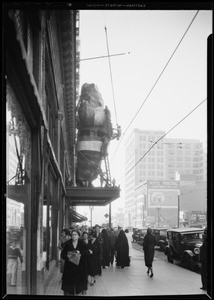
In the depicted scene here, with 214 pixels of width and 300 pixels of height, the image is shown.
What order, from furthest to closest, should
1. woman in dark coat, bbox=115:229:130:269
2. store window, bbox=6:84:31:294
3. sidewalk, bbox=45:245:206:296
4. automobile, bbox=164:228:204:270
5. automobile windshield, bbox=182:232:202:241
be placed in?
automobile windshield, bbox=182:232:202:241 → woman in dark coat, bbox=115:229:130:269 → automobile, bbox=164:228:204:270 → sidewalk, bbox=45:245:206:296 → store window, bbox=6:84:31:294

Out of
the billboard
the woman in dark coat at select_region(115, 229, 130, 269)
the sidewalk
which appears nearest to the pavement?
the sidewalk

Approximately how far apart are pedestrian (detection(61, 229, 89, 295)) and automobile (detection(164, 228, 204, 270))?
31.1 ft

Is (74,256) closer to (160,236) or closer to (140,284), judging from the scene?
(140,284)

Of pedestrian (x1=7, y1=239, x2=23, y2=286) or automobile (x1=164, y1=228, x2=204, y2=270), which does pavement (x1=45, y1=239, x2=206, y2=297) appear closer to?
automobile (x1=164, y1=228, x2=204, y2=270)

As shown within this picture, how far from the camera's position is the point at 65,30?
13.6m

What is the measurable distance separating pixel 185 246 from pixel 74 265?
11.1 m

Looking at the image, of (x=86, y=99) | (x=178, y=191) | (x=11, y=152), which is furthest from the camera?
(x=178, y=191)

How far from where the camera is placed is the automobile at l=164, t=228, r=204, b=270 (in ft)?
57.8

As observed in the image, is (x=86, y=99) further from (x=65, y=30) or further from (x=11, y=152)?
(x=11, y=152)

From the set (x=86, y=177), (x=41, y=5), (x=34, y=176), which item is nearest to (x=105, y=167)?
(x=86, y=177)

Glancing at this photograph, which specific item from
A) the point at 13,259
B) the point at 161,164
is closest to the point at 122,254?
the point at 13,259

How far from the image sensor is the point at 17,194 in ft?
17.7
